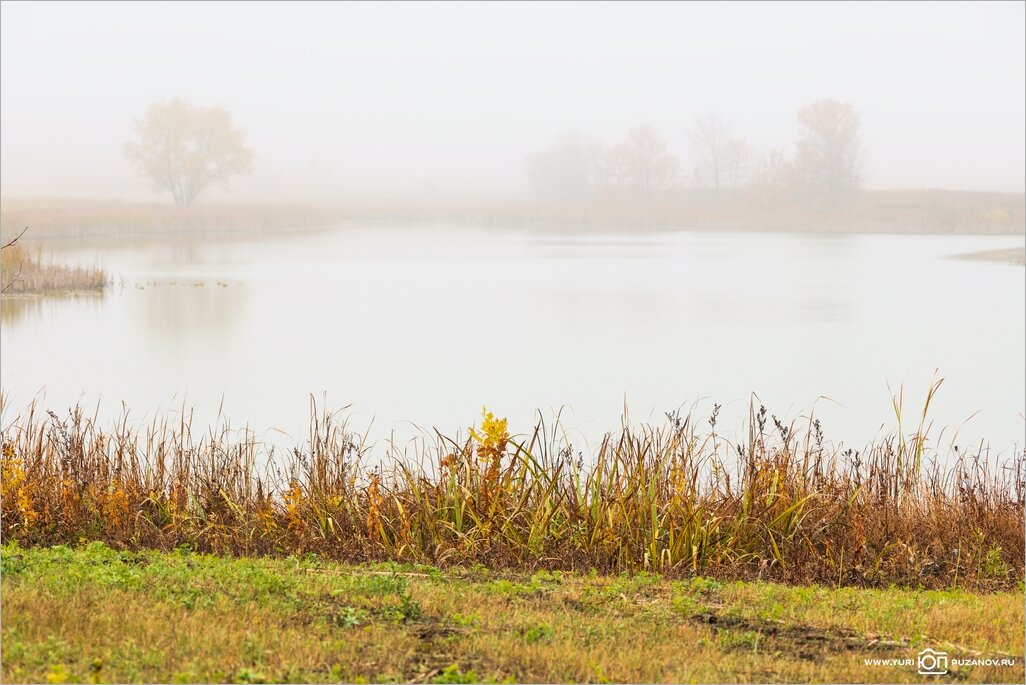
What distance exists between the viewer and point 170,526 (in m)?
6.47

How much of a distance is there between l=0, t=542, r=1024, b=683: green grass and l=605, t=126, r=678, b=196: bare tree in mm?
73314

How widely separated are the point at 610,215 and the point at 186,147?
23005mm

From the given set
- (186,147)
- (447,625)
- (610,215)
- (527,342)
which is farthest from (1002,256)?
(186,147)

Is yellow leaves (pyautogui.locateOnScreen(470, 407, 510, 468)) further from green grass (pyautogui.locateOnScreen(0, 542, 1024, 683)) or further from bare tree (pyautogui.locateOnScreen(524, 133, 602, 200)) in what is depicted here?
bare tree (pyautogui.locateOnScreen(524, 133, 602, 200))

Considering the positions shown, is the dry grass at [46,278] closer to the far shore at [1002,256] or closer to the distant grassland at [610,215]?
the distant grassland at [610,215]

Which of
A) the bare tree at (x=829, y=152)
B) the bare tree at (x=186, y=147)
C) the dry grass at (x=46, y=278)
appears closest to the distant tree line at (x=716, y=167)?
the bare tree at (x=829, y=152)

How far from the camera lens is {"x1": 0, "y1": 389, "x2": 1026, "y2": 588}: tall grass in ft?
20.0

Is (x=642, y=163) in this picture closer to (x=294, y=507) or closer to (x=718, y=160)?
(x=718, y=160)

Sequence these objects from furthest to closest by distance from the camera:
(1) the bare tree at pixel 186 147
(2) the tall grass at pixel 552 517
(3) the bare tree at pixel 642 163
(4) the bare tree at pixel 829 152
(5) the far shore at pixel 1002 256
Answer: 1. (3) the bare tree at pixel 642 163
2. (4) the bare tree at pixel 829 152
3. (1) the bare tree at pixel 186 147
4. (5) the far shore at pixel 1002 256
5. (2) the tall grass at pixel 552 517

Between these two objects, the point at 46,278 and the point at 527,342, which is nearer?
the point at 527,342

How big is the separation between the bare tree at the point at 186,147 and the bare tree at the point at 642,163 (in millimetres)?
26341

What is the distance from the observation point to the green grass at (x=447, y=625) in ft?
13.2

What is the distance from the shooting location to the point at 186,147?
61094 millimetres

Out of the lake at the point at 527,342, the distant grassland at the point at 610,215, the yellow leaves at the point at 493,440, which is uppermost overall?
the distant grassland at the point at 610,215
